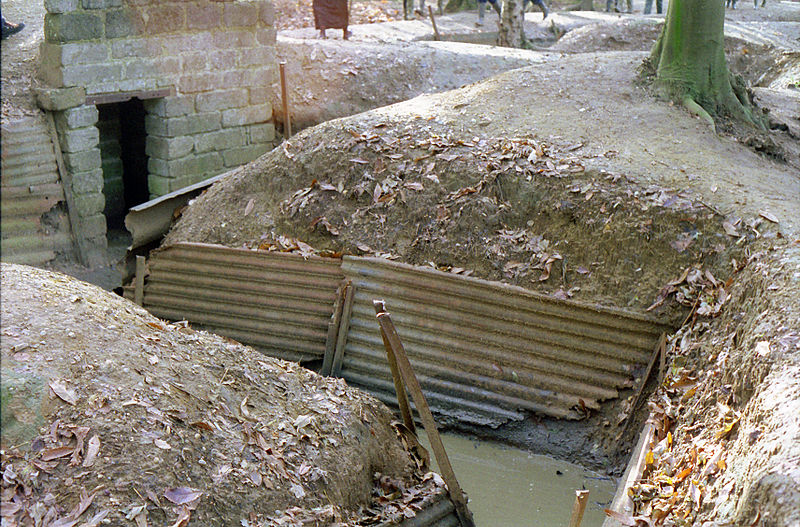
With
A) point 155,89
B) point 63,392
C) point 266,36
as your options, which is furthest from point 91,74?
point 63,392

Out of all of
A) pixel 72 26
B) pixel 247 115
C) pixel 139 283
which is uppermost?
pixel 72 26

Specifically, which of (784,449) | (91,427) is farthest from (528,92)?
(91,427)

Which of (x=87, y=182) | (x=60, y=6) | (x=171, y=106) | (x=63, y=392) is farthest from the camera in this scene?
(x=171, y=106)

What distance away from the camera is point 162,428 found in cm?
415

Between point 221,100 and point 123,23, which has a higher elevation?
point 123,23

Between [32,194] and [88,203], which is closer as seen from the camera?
[32,194]

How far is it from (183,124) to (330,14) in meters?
4.53

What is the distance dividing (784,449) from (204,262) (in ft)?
18.0

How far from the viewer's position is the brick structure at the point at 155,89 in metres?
8.97

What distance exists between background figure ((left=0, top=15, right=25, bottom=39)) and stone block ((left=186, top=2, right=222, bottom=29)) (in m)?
2.62

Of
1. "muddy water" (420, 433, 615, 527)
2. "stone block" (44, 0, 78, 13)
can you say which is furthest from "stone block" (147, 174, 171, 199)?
"muddy water" (420, 433, 615, 527)

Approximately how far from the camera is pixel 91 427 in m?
3.96

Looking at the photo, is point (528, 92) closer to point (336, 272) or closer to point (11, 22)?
point (336, 272)

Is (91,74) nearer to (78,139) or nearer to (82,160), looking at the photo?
(78,139)
